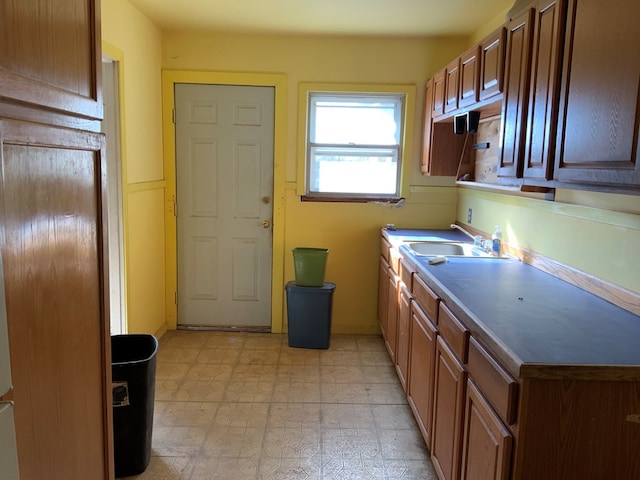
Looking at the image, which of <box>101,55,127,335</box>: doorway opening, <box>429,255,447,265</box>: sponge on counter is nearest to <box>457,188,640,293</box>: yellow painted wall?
<box>429,255,447,265</box>: sponge on counter

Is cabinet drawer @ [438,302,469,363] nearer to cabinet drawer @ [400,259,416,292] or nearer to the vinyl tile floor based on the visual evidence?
cabinet drawer @ [400,259,416,292]

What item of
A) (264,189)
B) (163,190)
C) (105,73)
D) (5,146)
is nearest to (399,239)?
(264,189)

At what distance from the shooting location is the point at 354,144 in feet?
13.4

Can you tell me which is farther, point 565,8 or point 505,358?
point 565,8

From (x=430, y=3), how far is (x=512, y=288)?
1.96 m

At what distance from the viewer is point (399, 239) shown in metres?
3.54

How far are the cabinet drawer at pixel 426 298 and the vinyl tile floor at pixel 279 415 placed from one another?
733 millimetres

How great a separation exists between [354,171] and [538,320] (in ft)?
8.68

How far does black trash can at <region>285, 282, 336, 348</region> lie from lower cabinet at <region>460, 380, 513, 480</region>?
212 centimetres

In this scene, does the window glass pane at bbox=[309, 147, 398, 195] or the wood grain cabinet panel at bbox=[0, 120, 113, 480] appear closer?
the wood grain cabinet panel at bbox=[0, 120, 113, 480]

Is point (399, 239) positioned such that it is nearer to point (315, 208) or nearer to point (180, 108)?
point (315, 208)

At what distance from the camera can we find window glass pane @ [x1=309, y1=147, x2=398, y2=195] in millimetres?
4109

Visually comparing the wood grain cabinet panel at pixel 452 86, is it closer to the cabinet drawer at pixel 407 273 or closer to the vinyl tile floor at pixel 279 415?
the cabinet drawer at pixel 407 273

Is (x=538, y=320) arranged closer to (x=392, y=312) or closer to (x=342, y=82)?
(x=392, y=312)
